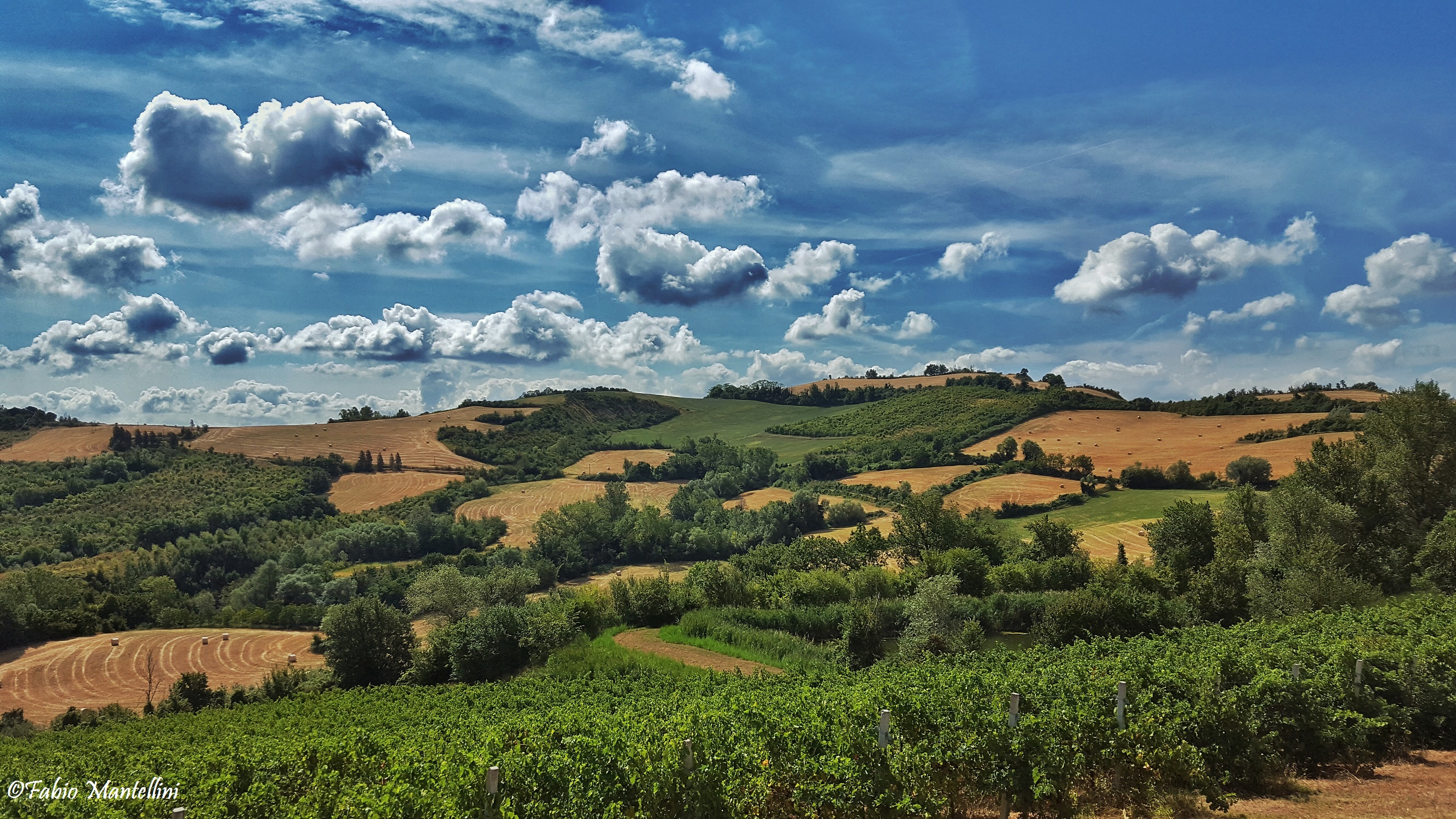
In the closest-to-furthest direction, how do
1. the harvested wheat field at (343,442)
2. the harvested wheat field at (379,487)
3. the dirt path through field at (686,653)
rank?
the dirt path through field at (686,653) < the harvested wheat field at (379,487) < the harvested wheat field at (343,442)

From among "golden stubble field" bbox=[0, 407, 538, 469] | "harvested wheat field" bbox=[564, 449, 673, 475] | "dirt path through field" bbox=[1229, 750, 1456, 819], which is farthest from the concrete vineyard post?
"golden stubble field" bbox=[0, 407, 538, 469]

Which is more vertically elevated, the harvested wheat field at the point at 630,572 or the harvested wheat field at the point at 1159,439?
the harvested wheat field at the point at 1159,439

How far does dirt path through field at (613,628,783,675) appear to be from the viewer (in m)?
36.7

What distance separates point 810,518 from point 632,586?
5991 centimetres

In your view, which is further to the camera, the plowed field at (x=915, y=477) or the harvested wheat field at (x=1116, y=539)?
the plowed field at (x=915, y=477)

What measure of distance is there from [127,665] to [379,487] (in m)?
75.8

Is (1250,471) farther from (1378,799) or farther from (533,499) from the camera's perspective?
(533,499)

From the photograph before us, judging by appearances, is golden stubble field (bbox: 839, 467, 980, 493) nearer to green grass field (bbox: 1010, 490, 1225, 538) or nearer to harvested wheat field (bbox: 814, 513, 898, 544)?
harvested wheat field (bbox: 814, 513, 898, 544)

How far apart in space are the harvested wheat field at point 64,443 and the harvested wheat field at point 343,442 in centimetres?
1482

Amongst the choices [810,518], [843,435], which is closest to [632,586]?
[810,518]

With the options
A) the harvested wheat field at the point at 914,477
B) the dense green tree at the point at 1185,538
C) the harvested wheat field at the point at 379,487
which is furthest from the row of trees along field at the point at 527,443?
the dense green tree at the point at 1185,538

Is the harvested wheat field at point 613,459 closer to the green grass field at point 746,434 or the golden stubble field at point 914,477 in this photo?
the green grass field at point 746,434

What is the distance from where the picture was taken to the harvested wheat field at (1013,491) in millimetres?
95562

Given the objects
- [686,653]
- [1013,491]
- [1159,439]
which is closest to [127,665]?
[686,653]
